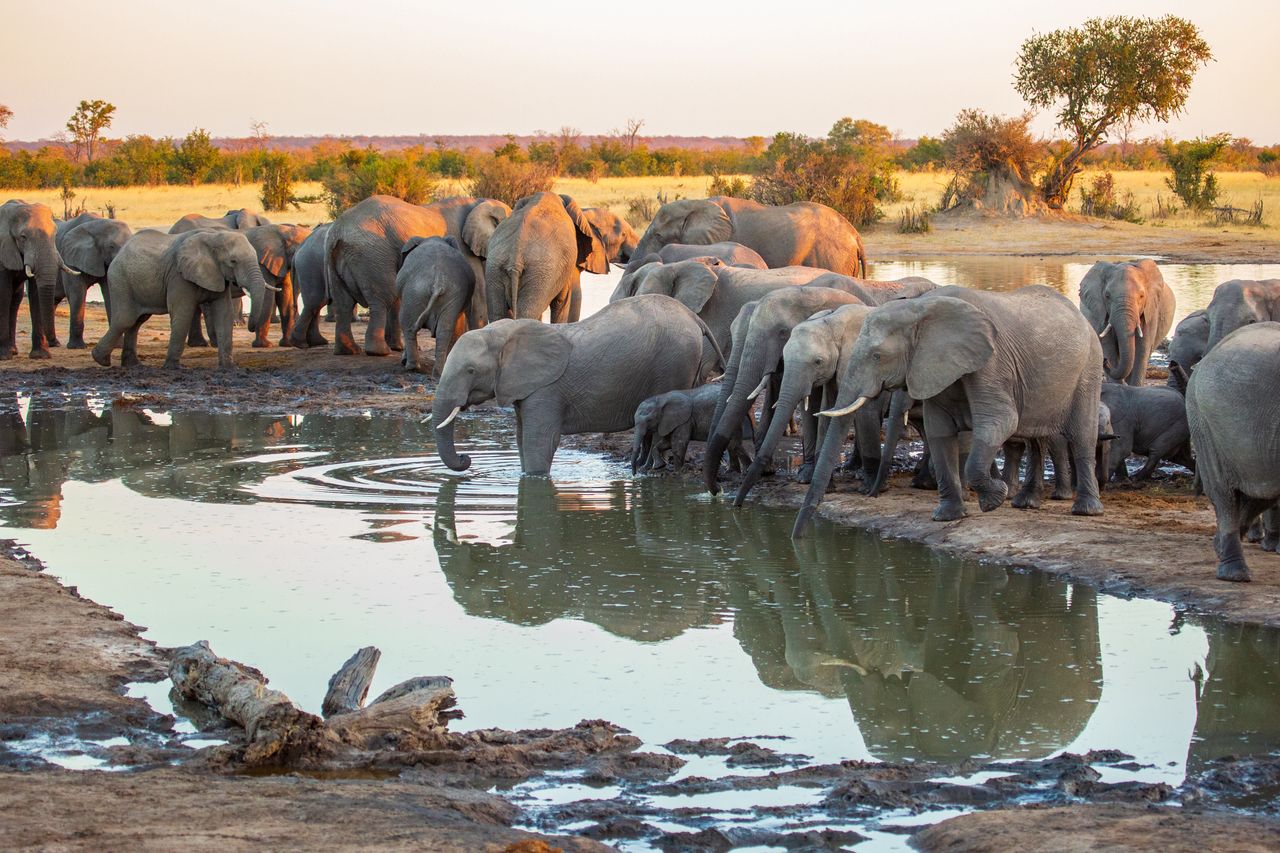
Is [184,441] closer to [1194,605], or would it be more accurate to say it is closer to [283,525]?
[283,525]

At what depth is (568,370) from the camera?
1076 centimetres

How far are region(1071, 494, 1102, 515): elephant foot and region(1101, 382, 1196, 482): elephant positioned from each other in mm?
1171

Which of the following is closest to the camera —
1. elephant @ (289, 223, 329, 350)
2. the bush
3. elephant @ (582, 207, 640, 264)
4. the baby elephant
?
the baby elephant

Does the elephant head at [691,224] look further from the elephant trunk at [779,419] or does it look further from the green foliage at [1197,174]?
the green foliage at [1197,174]

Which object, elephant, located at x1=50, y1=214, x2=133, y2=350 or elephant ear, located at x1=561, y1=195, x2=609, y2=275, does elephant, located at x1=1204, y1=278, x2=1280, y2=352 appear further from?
elephant, located at x1=50, y1=214, x2=133, y2=350

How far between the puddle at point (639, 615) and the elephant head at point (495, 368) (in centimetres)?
49

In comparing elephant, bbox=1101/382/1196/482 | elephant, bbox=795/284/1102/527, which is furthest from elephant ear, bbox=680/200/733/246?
elephant, bbox=795/284/1102/527

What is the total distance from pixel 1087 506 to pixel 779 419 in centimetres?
178

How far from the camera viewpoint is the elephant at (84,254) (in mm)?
18422

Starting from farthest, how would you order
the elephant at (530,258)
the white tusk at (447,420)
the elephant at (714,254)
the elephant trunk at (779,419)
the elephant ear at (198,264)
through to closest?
the elephant ear at (198,264), the elephant at (714,254), the elephant at (530,258), the white tusk at (447,420), the elephant trunk at (779,419)

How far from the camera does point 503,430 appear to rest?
1295 centimetres

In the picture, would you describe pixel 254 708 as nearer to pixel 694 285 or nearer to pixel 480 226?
pixel 694 285

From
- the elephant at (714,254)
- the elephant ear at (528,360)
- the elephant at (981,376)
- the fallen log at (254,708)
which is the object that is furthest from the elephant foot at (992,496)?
the elephant at (714,254)

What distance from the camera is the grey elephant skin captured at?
6.85 m
